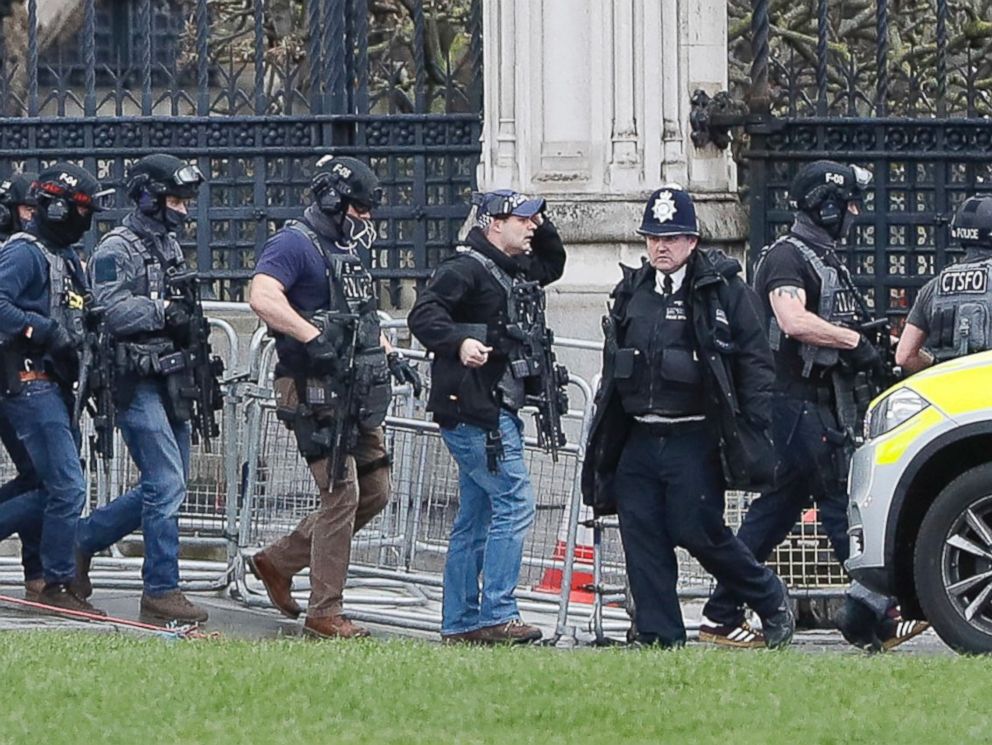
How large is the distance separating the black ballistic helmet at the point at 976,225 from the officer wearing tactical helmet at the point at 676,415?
1.22m

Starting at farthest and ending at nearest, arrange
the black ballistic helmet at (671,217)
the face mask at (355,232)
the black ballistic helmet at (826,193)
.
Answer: the black ballistic helmet at (826,193) → the face mask at (355,232) → the black ballistic helmet at (671,217)

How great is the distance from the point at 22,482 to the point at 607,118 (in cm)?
401

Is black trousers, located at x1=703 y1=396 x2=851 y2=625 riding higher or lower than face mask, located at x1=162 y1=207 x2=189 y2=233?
lower

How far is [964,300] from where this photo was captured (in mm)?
10938

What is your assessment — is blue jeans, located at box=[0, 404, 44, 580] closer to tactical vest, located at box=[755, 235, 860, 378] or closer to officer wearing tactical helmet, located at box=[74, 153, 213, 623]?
officer wearing tactical helmet, located at box=[74, 153, 213, 623]

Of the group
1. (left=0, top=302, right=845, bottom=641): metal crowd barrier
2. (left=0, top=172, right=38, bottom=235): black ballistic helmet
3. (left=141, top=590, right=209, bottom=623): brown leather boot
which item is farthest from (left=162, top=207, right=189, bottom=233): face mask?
(left=141, top=590, right=209, bottom=623): brown leather boot

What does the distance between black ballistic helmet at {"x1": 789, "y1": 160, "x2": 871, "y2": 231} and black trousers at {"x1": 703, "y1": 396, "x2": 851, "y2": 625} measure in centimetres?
80

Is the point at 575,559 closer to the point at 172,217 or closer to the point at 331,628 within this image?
the point at 331,628

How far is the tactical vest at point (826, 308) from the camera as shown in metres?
11.0

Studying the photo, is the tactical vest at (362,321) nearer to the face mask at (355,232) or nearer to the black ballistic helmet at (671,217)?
the face mask at (355,232)

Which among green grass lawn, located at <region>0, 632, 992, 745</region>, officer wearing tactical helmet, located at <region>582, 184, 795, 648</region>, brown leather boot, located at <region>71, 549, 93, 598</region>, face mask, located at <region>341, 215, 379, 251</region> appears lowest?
brown leather boot, located at <region>71, 549, 93, 598</region>

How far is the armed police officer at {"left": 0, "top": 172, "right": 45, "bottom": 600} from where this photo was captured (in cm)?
1167

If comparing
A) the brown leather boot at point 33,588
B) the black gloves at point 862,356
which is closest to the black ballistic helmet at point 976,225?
the black gloves at point 862,356

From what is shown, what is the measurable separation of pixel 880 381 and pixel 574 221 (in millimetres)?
3185
